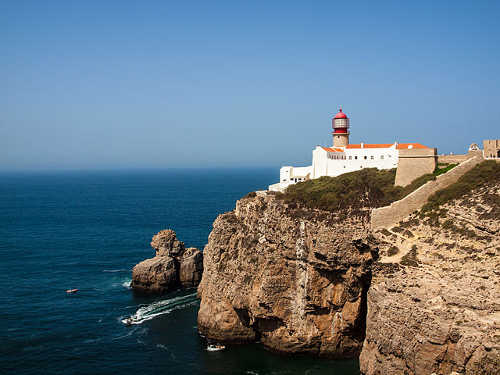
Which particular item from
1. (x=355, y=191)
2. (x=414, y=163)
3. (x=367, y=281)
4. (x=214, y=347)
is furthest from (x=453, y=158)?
(x=214, y=347)

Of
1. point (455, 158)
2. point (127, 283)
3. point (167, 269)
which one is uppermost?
point (455, 158)

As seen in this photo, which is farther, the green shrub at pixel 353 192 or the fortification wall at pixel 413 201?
the green shrub at pixel 353 192

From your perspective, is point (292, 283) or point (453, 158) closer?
point (292, 283)

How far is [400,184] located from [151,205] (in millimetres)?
90263

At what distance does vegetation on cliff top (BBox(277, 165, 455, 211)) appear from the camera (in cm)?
3888

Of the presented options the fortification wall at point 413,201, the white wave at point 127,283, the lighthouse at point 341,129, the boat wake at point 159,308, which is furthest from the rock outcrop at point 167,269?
the fortification wall at point 413,201

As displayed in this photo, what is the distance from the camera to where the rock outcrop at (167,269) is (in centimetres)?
5144

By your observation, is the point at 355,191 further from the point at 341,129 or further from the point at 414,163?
the point at 341,129

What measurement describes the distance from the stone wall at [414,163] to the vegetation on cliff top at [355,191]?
76cm

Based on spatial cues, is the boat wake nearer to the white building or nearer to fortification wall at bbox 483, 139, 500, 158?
the white building

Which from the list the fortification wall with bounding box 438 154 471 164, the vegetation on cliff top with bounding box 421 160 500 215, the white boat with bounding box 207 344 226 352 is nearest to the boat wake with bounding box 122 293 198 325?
the white boat with bounding box 207 344 226 352

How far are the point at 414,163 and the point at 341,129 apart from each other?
582 inches

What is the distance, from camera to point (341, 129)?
5544cm

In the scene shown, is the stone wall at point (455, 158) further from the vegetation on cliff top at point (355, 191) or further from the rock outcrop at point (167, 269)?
the rock outcrop at point (167, 269)
